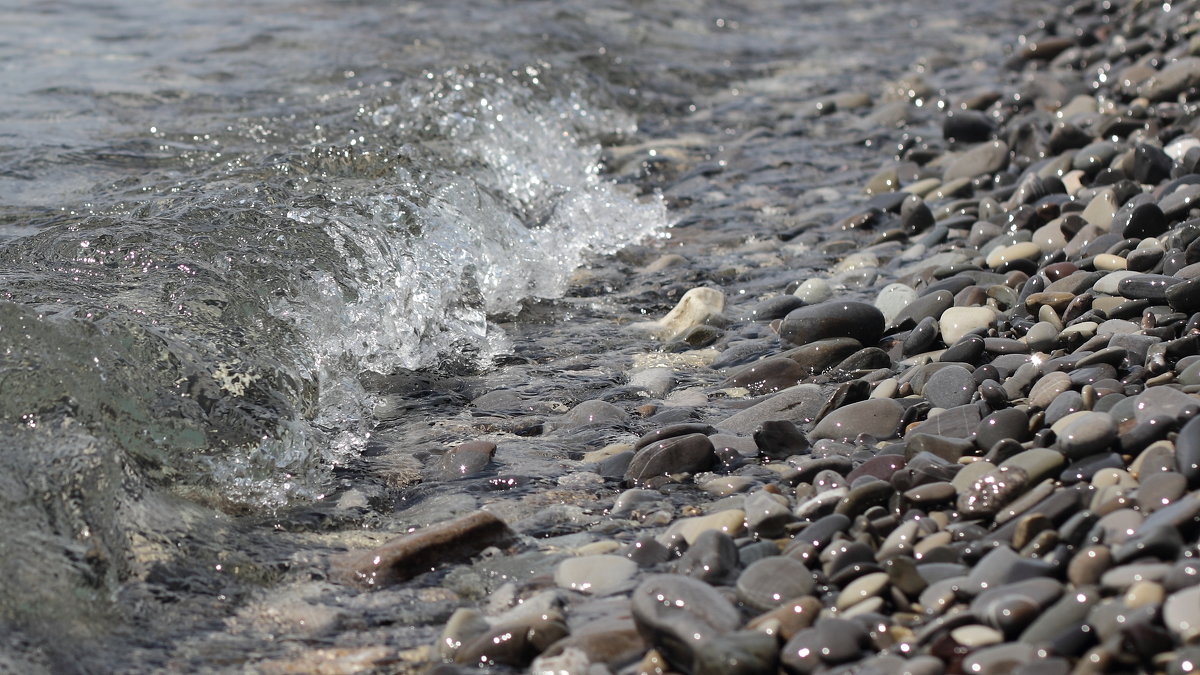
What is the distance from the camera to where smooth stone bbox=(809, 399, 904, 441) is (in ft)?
9.46

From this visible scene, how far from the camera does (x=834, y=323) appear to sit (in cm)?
356

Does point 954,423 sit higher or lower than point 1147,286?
lower

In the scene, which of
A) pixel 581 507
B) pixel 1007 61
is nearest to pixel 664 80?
pixel 1007 61

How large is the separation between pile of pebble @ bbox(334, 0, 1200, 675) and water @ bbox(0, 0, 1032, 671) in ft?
0.93

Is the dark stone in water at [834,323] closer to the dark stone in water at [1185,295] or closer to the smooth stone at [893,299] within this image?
the smooth stone at [893,299]

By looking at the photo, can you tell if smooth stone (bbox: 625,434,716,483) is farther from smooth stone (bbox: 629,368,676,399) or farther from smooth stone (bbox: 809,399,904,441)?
smooth stone (bbox: 629,368,676,399)

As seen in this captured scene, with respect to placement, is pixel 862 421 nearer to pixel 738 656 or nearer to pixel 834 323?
pixel 834 323

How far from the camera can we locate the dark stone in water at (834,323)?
353 cm

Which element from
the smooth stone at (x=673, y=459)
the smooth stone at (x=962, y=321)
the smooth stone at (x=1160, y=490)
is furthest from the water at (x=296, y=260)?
the smooth stone at (x=1160, y=490)

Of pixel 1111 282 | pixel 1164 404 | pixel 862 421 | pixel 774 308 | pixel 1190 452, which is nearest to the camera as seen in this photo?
pixel 1190 452

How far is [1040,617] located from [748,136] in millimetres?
5094

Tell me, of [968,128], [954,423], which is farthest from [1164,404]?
[968,128]

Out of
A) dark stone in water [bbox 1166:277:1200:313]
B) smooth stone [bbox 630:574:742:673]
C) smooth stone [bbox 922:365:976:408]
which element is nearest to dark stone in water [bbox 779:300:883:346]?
smooth stone [bbox 922:365:976:408]

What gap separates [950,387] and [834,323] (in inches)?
27.0
